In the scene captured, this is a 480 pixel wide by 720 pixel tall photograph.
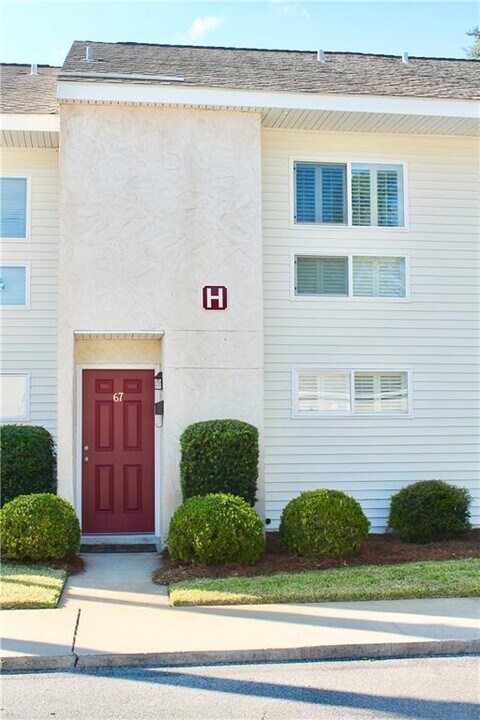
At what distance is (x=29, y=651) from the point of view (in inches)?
259

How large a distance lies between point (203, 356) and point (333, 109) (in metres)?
3.75

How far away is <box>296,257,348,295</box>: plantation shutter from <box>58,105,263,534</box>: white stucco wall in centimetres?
99

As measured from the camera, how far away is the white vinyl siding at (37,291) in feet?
38.8

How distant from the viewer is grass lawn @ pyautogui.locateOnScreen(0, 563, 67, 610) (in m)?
8.00

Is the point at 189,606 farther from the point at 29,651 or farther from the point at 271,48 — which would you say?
the point at 271,48

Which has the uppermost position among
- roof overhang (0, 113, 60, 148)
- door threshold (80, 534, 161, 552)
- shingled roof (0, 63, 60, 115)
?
shingled roof (0, 63, 60, 115)

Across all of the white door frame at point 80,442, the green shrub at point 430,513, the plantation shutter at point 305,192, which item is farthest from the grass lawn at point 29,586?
the plantation shutter at point 305,192

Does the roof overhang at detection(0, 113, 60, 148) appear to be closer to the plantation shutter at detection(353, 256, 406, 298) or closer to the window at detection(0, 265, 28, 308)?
the window at detection(0, 265, 28, 308)

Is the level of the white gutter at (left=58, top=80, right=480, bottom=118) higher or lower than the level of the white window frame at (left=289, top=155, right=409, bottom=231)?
higher

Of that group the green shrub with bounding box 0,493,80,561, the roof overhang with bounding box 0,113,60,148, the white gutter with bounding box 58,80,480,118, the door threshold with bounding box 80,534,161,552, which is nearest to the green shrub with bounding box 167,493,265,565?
the green shrub with bounding box 0,493,80,561

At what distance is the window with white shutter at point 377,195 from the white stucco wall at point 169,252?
1.73m

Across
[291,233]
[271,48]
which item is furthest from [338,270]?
[271,48]

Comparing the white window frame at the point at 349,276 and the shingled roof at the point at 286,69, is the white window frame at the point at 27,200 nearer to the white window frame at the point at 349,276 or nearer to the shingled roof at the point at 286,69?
the shingled roof at the point at 286,69

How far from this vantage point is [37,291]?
11961mm
